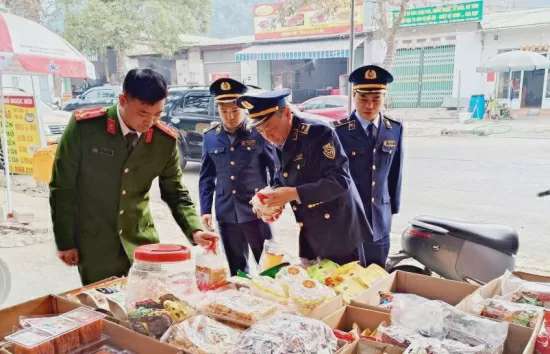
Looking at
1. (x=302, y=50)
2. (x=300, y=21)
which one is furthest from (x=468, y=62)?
(x=300, y=21)

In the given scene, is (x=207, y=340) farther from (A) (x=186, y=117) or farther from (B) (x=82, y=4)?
(B) (x=82, y=4)

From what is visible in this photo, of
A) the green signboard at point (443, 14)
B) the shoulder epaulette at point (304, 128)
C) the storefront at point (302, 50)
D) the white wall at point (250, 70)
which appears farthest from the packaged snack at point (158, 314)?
the white wall at point (250, 70)

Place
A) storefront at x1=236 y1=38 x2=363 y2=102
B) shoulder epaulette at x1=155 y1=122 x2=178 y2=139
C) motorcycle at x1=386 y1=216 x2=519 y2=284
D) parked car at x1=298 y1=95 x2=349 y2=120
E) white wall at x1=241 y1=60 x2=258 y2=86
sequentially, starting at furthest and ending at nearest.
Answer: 1. white wall at x1=241 y1=60 x2=258 y2=86
2. storefront at x1=236 y1=38 x2=363 y2=102
3. parked car at x1=298 y1=95 x2=349 y2=120
4. motorcycle at x1=386 y1=216 x2=519 y2=284
5. shoulder epaulette at x1=155 y1=122 x2=178 y2=139

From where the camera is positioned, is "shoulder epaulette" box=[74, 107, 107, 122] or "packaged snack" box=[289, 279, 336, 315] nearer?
"packaged snack" box=[289, 279, 336, 315]

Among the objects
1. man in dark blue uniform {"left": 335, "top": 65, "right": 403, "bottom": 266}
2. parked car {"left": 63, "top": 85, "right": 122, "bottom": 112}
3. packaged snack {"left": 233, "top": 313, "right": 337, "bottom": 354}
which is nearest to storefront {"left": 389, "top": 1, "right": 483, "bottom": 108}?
parked car {"left": 63, "top": 85, "right": 122, "bottom": 112}

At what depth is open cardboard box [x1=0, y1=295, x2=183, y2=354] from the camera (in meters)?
1.06

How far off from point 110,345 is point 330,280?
67cm

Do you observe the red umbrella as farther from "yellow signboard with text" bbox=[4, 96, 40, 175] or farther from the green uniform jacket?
the green uniform jacket

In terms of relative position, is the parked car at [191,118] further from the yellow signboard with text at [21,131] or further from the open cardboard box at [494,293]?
the open cardboard box at [494,293]

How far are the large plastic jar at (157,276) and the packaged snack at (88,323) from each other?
10cm

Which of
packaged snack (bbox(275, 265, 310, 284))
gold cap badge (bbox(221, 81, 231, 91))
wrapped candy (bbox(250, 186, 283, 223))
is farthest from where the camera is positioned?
gold cap badge (bbox(221, 81, 231, 91))

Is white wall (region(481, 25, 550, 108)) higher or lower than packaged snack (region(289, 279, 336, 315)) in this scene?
higher

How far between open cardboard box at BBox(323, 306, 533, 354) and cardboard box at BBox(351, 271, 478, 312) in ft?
0.18

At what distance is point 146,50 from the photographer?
18625 millimetres
